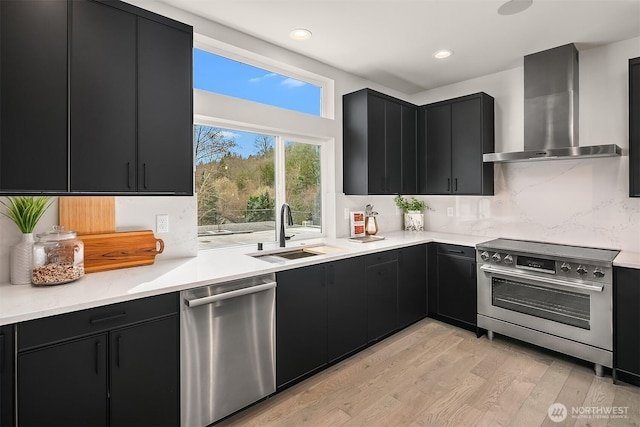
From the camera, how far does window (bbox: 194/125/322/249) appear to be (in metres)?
2.68

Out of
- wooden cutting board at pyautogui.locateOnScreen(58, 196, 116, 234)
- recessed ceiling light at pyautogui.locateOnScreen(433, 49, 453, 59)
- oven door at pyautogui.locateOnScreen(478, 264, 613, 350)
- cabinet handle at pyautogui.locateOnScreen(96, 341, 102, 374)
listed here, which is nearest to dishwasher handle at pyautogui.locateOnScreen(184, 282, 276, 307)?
cabinet handle at pyautogui.locateOnScreen(96, 341, 102, 374)

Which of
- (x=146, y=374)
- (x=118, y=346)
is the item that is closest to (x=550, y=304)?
(x=146, y=374)

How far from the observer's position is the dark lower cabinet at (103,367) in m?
1.40

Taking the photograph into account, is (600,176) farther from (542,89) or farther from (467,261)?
(467,261)

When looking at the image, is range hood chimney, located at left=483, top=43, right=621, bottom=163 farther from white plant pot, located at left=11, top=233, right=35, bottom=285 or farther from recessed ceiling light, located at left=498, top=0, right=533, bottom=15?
white plant pot, located at left=11, top=233, right=35, bottom=285

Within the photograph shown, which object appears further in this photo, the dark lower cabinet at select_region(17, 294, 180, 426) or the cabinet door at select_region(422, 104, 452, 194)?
the cabinet door at select_region(422, 104, 452, 194)

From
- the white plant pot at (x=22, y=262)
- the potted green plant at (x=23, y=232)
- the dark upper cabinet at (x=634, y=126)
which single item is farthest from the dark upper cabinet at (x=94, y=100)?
the dark upper cabinet at (x=634, y=126)

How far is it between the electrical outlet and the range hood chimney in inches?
118

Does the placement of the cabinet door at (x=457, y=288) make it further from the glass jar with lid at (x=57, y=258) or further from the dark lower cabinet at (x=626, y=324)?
the glass jar with lid at (x=57, y=258)

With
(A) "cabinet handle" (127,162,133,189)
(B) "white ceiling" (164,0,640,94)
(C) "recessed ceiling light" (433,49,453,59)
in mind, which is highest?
(C) "recessed ceiling light" (433,49,453,59)

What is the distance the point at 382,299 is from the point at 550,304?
1386mm

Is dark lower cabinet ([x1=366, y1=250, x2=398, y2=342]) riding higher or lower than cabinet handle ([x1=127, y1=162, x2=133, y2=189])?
lower

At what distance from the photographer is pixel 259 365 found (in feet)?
6.95

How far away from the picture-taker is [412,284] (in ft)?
11.0
